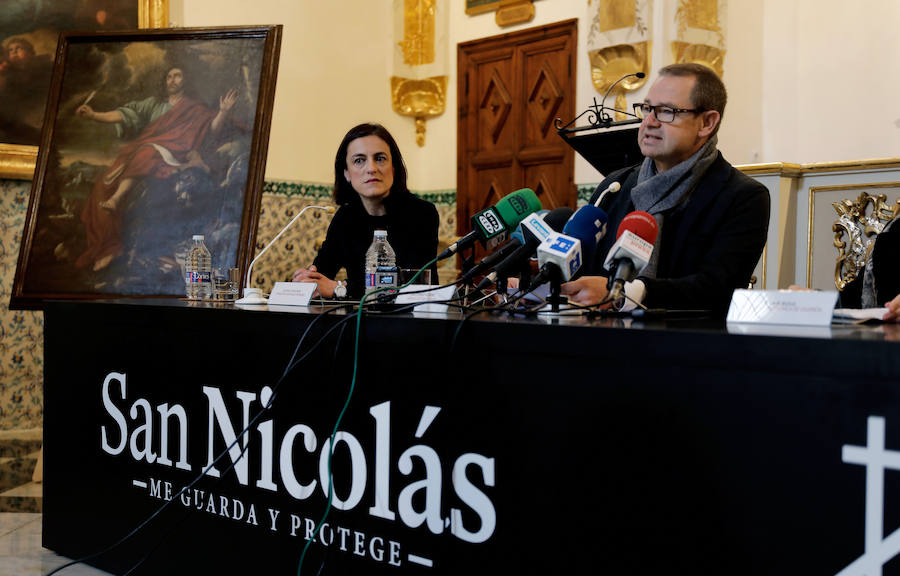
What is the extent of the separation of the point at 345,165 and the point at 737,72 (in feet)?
10.2

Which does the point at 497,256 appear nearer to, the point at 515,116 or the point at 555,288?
the point at 555,288

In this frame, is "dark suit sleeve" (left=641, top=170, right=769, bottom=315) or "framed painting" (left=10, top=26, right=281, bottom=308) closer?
"dark suit sleeve" (left=641, top=170, right=769, bottom=315)

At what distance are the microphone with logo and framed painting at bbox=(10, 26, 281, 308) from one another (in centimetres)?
211

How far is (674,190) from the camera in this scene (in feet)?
7.76

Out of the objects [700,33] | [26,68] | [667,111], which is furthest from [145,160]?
[700,33]

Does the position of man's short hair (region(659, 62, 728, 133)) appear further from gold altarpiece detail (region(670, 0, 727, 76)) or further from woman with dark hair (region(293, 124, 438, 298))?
gold altarpiece detail (region(670, 0, 727, 76))

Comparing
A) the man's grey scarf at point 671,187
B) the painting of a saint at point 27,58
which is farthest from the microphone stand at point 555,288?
the painting of a saint at point 27,58

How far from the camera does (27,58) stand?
4617mm

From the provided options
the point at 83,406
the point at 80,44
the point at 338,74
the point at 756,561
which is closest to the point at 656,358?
the point at 756,561

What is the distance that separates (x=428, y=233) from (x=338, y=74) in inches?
128

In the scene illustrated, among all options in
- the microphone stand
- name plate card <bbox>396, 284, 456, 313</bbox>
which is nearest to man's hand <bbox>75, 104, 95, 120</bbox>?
name plate card <bbox>396, 284, 456, 313</bbox>

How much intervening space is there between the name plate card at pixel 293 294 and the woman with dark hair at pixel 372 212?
0.93 m

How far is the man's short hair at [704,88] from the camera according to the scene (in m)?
2.37

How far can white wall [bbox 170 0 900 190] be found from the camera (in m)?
5.08
